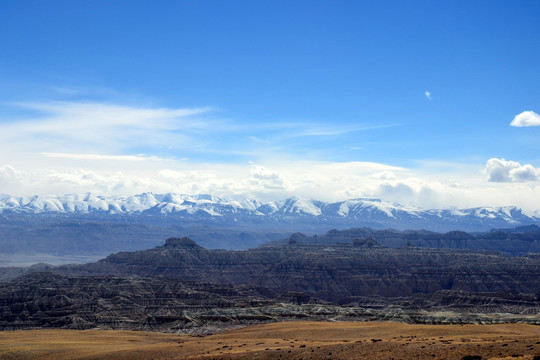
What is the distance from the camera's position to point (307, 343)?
298 feet

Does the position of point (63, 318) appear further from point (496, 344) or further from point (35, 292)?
point (496, 344)

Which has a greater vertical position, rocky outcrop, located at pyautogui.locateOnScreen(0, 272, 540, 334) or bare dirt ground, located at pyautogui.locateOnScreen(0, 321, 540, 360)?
bare dirt ground, located at pyautogui.locateOnScreen(0, 321, 540, 360)

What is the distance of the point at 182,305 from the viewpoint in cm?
18350

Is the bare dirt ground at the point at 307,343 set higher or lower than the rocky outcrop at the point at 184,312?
higher

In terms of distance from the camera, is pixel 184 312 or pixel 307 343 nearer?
pixel 307 343

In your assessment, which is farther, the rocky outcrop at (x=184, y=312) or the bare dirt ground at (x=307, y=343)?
the rocky outcrop at (x=184, y=312)

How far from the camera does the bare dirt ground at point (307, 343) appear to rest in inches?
2796

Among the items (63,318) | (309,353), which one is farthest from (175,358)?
(63,318)

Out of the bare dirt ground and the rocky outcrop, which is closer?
the bare dirt ground

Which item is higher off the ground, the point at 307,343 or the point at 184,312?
the point at 307,343

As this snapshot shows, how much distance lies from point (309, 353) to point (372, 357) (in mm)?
9455

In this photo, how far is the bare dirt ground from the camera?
71.0 metres

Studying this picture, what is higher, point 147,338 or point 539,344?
point 539,344

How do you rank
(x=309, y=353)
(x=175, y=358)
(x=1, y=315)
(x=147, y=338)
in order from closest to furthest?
(x=309, y=353), (x=175, y=358), (x=147, y=338), (x=1, y=315)
